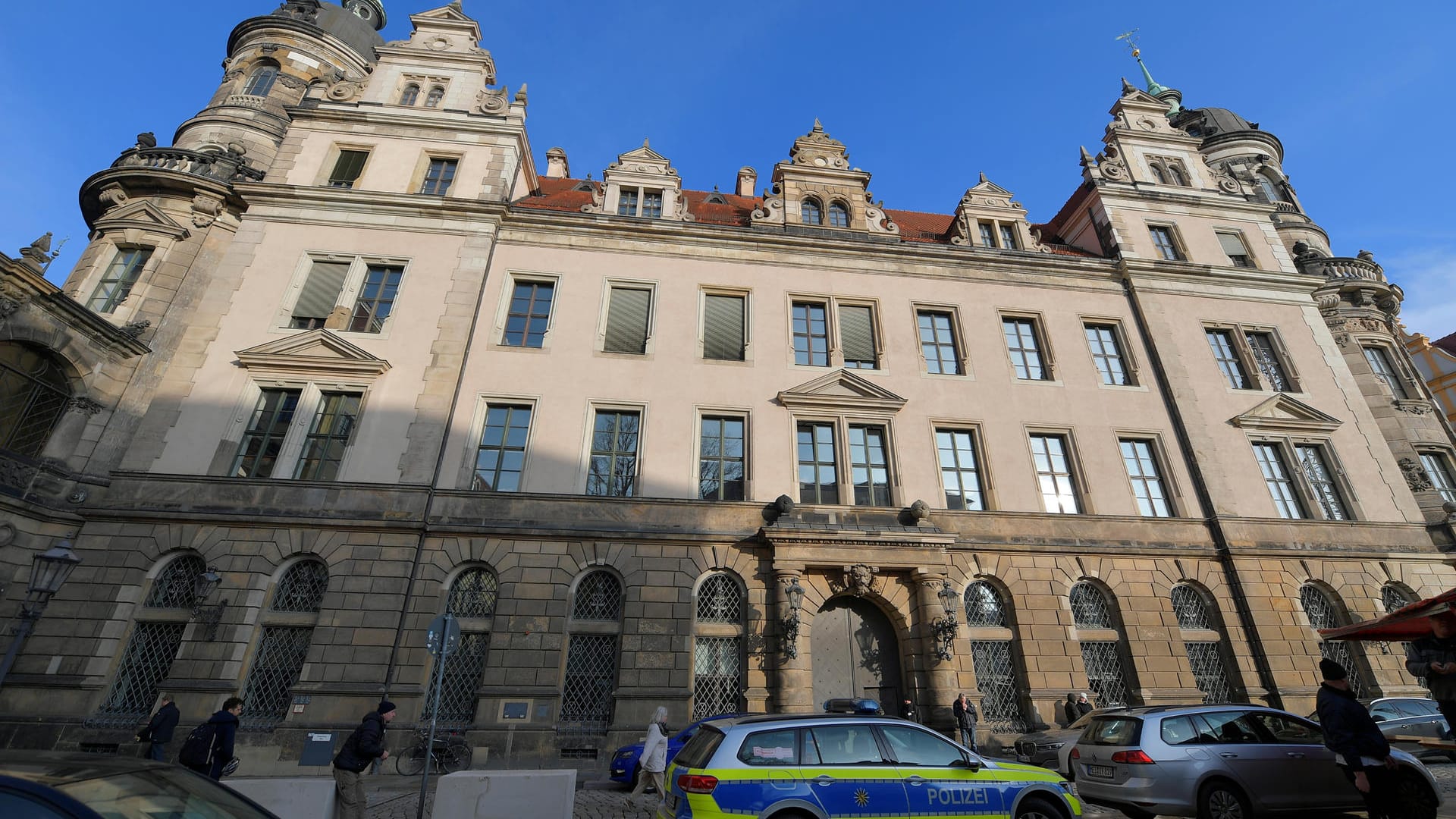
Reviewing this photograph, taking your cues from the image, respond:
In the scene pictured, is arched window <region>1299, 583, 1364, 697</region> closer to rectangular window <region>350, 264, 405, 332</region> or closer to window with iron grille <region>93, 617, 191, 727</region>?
rectangular window <region>350, 264, 405, 332</region>

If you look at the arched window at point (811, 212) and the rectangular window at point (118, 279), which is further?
the arched window at point (811, 212)

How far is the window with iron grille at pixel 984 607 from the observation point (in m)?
15.7

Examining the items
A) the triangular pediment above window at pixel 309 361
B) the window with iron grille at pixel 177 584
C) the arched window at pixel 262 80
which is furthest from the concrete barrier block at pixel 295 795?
the arched window at pixel 262 80

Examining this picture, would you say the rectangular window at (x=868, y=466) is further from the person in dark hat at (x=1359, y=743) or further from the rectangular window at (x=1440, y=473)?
the rectangular window at (x=1440, y=473)

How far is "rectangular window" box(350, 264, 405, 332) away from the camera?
17.2 metres

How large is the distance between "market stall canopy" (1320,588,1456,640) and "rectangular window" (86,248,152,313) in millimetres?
27263

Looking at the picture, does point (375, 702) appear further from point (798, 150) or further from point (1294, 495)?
point (1294, 495)

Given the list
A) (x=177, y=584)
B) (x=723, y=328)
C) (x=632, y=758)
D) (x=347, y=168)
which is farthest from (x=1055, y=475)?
(x=347, y=168)

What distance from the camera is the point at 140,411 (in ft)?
50.6

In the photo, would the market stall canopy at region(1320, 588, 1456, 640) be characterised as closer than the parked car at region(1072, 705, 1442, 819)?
No

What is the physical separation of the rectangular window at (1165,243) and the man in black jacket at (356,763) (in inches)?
1015

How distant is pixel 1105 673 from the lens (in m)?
15.5

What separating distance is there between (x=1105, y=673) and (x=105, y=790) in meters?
17.9

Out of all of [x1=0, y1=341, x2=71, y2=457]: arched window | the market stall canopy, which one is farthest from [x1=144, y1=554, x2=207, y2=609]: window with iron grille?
the market stall canopy
